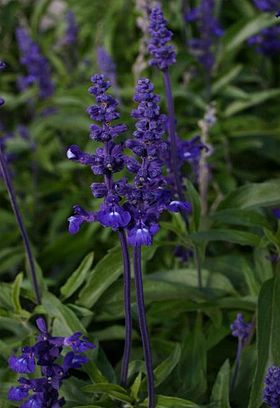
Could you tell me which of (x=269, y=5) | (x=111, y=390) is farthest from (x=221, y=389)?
(x=269, y=5)

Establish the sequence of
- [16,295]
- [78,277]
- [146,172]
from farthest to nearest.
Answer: [78,277], [16,295], [146,172]

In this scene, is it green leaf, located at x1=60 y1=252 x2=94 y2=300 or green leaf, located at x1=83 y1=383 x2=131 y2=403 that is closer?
green leaf, located at x1=83 y1=383 x2=131 y2=403

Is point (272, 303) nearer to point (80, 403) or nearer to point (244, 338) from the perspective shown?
point (244, 338)

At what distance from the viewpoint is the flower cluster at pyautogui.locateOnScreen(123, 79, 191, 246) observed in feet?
9.10

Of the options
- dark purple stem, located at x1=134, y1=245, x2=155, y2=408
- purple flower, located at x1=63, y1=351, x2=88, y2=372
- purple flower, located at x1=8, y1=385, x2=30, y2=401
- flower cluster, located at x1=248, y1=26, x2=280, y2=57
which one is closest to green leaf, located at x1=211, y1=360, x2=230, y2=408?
dark purple stem, located at x1=134, y1=245, x2=155, y2=408

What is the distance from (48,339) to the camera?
10.2 feet

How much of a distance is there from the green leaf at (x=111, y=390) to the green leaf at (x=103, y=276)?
710 millimetres

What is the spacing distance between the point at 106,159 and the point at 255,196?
1590mm

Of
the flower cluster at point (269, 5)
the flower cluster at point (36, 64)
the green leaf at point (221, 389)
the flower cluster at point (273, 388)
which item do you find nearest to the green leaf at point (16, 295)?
the green leaf at point (221, 389)

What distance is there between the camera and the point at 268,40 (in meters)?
6.65

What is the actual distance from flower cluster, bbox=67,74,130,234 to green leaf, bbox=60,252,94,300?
1.15 meters

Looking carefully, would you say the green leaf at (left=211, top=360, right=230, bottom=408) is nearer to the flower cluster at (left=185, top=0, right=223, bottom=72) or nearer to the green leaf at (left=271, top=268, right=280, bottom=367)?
the green leaf at (left=271, top=268, right=280, bottom=367)

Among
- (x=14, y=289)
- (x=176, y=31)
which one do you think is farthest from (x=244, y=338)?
(x=176, y=31)

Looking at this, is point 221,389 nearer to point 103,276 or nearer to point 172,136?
point 103,276
